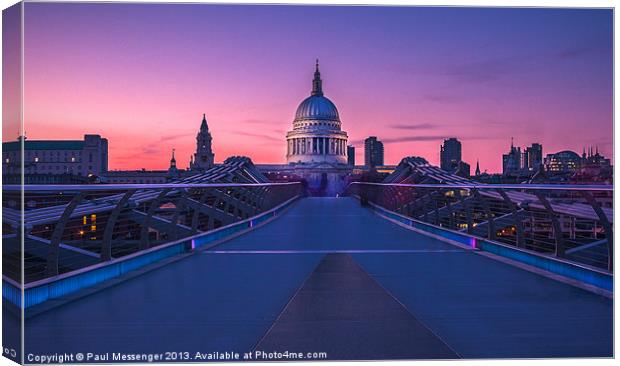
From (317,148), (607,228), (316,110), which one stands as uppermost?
(316,110)

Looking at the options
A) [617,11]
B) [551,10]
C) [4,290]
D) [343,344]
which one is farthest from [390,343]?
[617,11]

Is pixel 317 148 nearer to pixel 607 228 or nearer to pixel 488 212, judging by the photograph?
pixel 488 212

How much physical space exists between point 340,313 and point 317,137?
10808 cm

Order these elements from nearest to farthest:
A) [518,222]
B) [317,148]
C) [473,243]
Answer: [518,222], [473,243], [317,148]

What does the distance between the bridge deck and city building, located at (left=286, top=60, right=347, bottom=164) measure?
99893 millimetres

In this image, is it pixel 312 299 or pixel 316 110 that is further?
pixel 316 110

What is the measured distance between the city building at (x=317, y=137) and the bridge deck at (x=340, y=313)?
328 feet

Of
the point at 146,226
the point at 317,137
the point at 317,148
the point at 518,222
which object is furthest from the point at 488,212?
the point at 317,137

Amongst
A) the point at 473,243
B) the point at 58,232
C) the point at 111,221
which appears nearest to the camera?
the point at 58,232

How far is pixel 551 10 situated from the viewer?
5.49 m

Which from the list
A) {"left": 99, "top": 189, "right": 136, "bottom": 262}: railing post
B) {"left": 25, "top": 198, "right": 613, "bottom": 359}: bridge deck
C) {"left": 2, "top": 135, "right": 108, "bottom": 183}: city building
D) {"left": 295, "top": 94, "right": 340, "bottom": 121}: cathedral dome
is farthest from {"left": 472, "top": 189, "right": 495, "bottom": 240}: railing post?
{"left": 295, "top": 94, "right": 340, "bottom": 121}: cathedral dome

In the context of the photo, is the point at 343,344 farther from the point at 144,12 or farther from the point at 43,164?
the point at 43,164

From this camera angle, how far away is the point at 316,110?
126 meters

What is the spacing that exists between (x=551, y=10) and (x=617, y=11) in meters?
0.61
